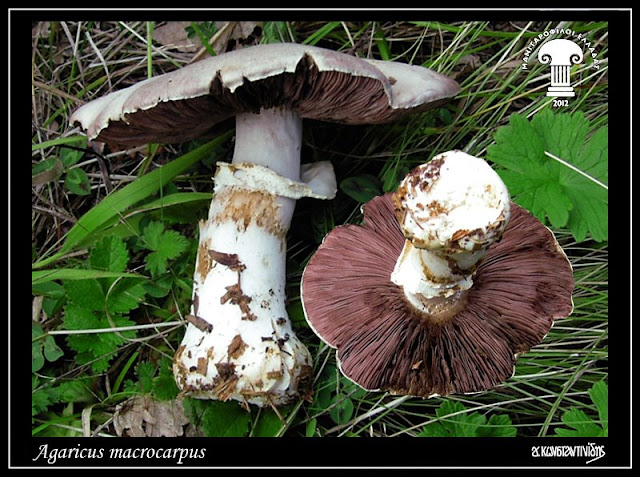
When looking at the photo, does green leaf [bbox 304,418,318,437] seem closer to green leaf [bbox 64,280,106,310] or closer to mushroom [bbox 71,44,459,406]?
mushroom [bbox 71,44,459,406]

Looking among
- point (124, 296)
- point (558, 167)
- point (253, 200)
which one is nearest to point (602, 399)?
point (558, 167)

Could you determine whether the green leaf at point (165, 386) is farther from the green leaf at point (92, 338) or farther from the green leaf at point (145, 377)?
the green leaf at point (92, 338)

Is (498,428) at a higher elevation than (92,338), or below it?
below

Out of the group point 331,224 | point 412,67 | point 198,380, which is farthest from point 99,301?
point 412,67

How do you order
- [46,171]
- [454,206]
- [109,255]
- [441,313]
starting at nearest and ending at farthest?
1. [454,206]
2. [441,313]
3. [109,255]
4. [46,171]

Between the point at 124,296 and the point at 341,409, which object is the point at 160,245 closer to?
the point at 124,296
